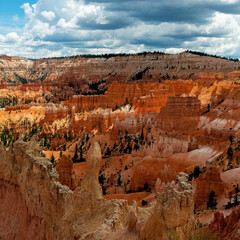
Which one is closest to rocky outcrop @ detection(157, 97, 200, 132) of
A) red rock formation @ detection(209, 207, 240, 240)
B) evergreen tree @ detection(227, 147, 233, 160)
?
evergreen tree @ detection(227, 147, 233, 160)

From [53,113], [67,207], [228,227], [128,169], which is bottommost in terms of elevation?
[128,169]

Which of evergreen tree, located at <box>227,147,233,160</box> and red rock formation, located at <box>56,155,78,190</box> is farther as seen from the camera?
evergreen tree, located at <box>227,147,233,160</box>

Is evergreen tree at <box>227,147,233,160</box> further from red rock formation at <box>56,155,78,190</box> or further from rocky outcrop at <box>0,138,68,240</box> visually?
rocky outcrop at <box>0,138,68,240</box>

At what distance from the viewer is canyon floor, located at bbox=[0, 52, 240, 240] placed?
8172 millimetres

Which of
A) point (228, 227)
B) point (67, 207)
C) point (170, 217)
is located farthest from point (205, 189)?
point (170, 217)

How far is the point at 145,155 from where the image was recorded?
30469 millimetres

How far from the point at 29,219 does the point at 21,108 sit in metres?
63.9

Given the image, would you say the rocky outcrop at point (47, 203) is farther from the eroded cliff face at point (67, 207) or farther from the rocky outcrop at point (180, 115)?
the rocky outcrop at point (180, 115)

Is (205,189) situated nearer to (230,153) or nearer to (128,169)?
(230,153)

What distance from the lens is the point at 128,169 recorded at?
1114 inches

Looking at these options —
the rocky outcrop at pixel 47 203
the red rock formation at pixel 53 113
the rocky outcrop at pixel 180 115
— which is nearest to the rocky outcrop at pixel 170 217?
the rocky outcrop at pixel 47 203

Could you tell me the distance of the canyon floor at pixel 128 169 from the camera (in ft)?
26.8

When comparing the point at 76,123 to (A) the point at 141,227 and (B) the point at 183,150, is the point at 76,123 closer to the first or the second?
(B) the point at 183,150

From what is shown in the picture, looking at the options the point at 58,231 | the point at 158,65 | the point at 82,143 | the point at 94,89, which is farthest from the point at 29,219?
the point at 158,65
